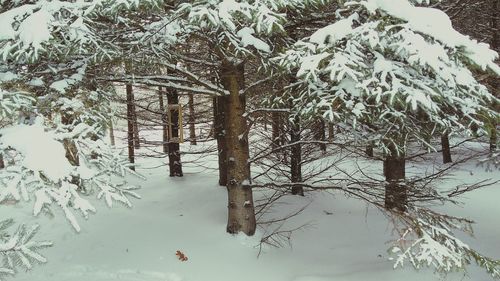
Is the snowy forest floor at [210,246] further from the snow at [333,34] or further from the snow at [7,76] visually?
the snow at [7,76]

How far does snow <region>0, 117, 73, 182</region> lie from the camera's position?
3.46 meters

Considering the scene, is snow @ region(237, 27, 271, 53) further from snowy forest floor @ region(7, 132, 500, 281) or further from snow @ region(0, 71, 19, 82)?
snowy forest floor @ region(7, 132, 500, 281)

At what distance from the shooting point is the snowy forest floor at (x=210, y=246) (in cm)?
625

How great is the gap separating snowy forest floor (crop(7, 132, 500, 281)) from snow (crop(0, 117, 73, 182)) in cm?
302

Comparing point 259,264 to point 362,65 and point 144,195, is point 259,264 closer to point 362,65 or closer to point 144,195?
point 362,65

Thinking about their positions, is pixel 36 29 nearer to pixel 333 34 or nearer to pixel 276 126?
pixel 333 34

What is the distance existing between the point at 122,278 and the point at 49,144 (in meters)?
3.09

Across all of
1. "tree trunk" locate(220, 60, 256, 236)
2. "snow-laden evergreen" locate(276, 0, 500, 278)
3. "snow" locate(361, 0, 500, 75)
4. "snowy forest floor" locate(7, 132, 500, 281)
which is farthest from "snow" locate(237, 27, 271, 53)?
"snowy forest floor" locate(7, 132, 500, 281)

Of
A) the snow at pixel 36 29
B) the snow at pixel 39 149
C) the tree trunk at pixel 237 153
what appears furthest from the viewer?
the tree trunk at pixel 237 153

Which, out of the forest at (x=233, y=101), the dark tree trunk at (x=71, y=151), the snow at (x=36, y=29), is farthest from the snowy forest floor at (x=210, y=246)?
the snow at (x=36, y=29)

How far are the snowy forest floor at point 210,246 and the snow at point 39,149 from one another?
3024 millimetres

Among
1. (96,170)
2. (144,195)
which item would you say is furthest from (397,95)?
(144,195)

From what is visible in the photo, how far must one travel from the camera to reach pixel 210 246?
681 cm

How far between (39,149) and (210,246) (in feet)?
12.4
